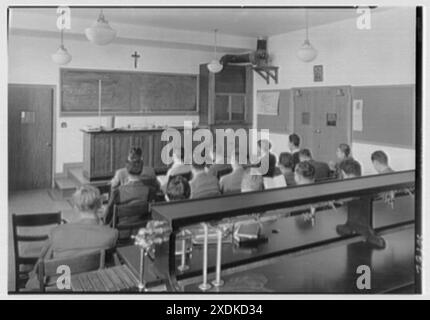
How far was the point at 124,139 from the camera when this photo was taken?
5.49 m

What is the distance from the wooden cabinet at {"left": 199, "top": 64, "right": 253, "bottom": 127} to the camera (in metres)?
6.76

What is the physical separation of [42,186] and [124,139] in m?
1.20

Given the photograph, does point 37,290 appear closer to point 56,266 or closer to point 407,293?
point 56,266

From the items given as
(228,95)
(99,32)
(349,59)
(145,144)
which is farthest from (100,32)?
(228,95)

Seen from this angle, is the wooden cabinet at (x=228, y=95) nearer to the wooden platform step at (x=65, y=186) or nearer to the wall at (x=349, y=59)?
the wall at (x=349, y=59)

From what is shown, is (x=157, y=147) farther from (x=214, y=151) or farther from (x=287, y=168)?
(x=287, y=168)

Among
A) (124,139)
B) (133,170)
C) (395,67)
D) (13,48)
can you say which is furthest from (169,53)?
(13,48)

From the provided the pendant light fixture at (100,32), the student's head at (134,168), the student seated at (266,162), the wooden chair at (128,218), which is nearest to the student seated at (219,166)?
the student seated at (266,162)

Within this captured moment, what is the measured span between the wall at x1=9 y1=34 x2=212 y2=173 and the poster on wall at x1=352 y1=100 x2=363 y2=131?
8.85ft

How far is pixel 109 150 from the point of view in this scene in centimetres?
534

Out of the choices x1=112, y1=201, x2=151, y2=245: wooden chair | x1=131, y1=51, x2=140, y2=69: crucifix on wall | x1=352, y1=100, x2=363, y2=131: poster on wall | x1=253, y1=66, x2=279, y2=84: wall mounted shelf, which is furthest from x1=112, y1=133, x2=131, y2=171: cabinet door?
x1=352, y1=100, x2=363, y2=131: poster on wall

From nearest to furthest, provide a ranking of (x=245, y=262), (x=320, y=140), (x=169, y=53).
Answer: (x=245, y=262) < (x=320, y=140) < (x=169, y=53)

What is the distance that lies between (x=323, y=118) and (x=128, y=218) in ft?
12.2
